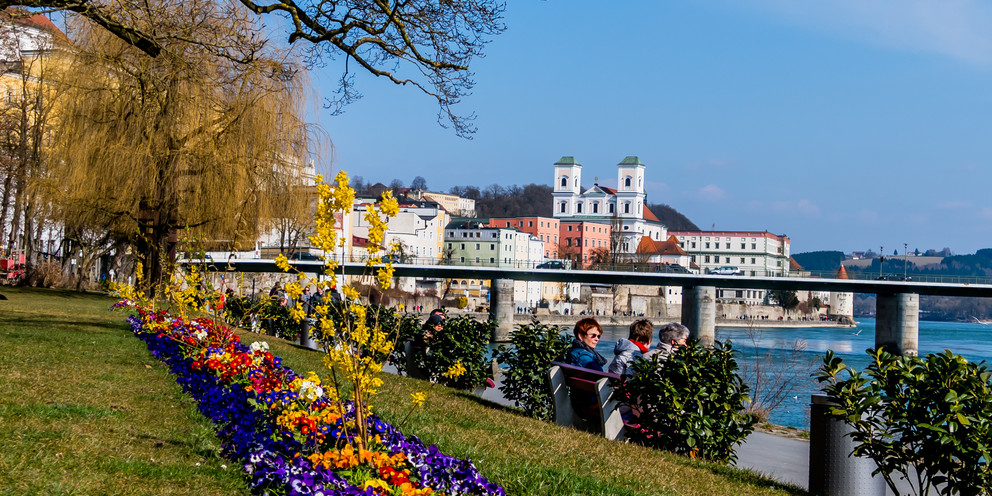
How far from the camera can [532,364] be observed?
1047 centimetres

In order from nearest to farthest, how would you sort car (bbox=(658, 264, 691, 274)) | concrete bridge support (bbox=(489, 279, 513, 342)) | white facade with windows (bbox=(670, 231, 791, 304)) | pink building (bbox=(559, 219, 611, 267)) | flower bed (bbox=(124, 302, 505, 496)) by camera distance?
flower bed (bbox=(124, 302, 505, 496)) < car (bbox=(658, 264, 691, 274)) < concrete bridge support (bbox=(489, 279, 513, 342)) < white facade with windows (bbox=(670, 231, 791, 304)) < pink building (bbox=(559, 219, 611, 267))

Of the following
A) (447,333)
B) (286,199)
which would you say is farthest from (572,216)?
(447,333)

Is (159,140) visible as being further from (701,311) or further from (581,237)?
(581,237)

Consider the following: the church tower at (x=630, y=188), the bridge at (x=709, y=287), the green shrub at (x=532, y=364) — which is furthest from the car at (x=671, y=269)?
the church tower at (x=630, y=188)

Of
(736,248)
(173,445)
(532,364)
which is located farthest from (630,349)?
(736,248)

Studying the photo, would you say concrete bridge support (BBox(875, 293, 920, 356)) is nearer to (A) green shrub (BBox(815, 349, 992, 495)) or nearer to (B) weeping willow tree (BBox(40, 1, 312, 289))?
(B) weeping willow tree (BBox(40, 1, 312, 289))

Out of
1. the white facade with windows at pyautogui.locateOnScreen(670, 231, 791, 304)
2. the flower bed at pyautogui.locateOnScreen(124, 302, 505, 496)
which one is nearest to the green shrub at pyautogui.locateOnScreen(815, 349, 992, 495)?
the flower bed at pyautogui.locateOnScreen(124, 302, 505, 496)

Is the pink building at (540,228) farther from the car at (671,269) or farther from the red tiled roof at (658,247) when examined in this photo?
the car at (671,269)

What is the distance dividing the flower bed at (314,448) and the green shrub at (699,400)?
291 centimetres

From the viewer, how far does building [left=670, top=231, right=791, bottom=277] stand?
6476 inches

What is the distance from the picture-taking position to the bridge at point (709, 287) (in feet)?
216

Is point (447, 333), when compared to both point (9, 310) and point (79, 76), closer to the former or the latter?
point (9, 310)

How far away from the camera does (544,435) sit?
7.99 m

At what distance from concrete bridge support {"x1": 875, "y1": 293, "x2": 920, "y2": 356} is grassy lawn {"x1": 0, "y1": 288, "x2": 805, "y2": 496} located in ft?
200
